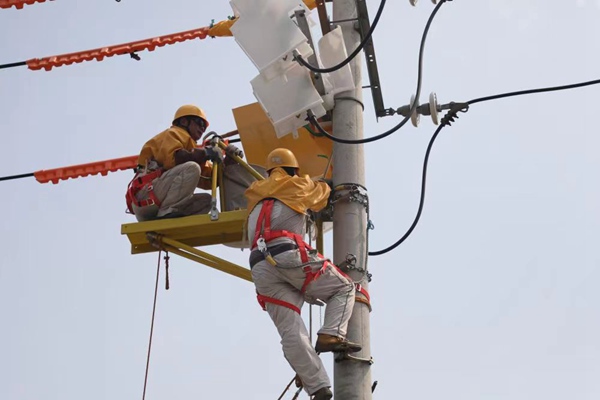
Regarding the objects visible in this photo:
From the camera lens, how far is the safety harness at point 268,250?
7078 millimetres

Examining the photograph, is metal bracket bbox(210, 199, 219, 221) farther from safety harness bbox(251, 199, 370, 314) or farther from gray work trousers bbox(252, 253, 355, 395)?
gray work trousers bbox(252, 253, 355, 395)

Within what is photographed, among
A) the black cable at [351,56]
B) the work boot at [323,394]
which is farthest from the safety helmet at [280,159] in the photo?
the work boot at [323,394]

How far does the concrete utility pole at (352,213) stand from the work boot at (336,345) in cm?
5

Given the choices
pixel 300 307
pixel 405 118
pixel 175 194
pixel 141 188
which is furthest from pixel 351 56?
pixel 141 188

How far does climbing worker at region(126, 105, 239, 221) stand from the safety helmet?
19.6 inches

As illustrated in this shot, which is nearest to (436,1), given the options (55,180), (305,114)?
(305,114)

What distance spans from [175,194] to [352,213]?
167 centimetres

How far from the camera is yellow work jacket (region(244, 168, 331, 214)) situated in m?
7.38

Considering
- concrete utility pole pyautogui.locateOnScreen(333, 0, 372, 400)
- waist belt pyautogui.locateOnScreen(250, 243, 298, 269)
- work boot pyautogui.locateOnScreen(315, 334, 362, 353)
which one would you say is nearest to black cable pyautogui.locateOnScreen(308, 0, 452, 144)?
concrete utility pole pyautogui.locateOnScreen(333, 0, 372, 400)

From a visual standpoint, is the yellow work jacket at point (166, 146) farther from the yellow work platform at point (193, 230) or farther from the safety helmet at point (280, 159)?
the safety helmet at point (280, 159)

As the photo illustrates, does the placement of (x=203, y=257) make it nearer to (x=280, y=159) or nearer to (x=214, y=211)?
(x=214, y=211)

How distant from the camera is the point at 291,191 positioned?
24.7 feet

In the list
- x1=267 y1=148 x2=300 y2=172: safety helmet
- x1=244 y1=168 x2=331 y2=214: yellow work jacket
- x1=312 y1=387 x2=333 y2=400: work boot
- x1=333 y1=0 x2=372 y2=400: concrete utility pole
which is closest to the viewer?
x1=333 y1=0 x2=372 y2=400: concrete utility pole

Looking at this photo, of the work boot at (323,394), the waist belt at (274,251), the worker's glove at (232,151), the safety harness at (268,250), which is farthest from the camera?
the worker's glove at (232,151)
